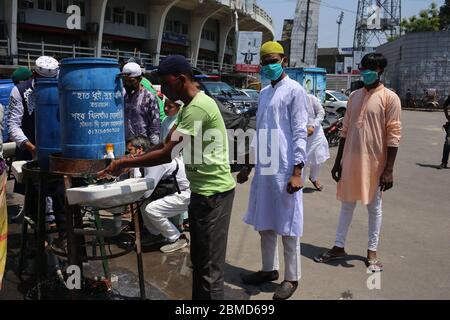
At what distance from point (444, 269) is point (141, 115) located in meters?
3.21

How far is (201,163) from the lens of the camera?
8.70 feet

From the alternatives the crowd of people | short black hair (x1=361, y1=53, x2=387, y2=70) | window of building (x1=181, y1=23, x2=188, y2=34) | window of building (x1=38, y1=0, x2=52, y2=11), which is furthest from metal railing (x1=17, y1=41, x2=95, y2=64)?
short black hair (x1=361, y1=53, x2=387, y2=70)

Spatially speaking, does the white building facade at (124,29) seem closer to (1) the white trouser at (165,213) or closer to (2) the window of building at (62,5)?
(2) the window of building at (62,5)

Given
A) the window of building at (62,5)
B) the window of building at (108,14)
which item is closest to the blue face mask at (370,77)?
the window of building at (62,5)

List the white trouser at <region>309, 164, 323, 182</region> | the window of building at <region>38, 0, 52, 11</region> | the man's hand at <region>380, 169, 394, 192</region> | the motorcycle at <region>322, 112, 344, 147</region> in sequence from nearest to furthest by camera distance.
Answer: the man's hand at <region>380, 169, 394, 192</region> < the white trouser at <region>309, 164, 323, 182</region> < the motorcycle at <region>322, 112, 344, 147</region> < the window of building at <region>38, 0, 52, 11</region>

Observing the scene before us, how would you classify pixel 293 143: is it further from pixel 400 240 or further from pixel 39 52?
pixel 39 52

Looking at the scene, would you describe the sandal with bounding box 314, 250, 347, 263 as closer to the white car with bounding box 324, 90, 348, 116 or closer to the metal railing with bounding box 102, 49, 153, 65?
the white car with bounding box 324, 90, 348, 116

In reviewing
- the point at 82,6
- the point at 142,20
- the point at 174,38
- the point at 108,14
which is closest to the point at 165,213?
the point at 82,6

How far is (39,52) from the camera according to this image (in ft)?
74.4

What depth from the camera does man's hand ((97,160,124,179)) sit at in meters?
2.55

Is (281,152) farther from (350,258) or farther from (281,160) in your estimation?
(350,258)

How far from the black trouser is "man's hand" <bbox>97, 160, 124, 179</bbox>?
484 mm

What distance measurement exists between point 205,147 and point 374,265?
6.78 ft

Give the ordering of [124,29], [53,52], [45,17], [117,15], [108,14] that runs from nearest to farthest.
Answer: [53,52], [45,17], [108,14], [117,15], [124,29]
